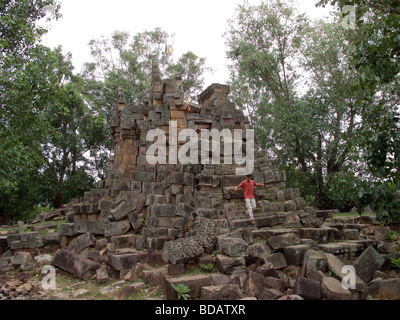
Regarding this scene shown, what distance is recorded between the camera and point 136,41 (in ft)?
91.3

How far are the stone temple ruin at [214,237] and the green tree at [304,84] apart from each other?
6.91m

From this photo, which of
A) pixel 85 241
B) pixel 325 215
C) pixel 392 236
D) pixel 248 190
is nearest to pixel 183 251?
pixel 248 190

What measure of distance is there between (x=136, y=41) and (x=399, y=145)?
Answer: 88.5ft

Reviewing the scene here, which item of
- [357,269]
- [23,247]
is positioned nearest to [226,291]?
[357,269]

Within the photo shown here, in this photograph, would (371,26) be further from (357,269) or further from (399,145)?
(357,269)

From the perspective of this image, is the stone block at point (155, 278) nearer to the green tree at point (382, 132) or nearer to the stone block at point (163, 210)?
the stone block at point (163, 210)

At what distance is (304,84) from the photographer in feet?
59.9

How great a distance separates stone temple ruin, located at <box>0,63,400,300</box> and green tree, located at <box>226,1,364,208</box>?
6.91 meters

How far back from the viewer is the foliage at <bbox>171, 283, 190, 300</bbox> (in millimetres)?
4382

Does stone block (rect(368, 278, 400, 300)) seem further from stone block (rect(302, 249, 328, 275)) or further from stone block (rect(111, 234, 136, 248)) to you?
stone block (rect(111, 234, 136, 248))

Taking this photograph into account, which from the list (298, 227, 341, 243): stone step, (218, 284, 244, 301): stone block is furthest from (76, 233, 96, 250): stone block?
(298, 227, 341, 243): stone step

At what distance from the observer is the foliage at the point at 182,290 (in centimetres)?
438

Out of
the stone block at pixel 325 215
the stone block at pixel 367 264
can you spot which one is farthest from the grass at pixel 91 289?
the stone block at pixel 325 215

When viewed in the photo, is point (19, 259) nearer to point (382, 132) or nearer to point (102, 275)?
point (102, 275)
